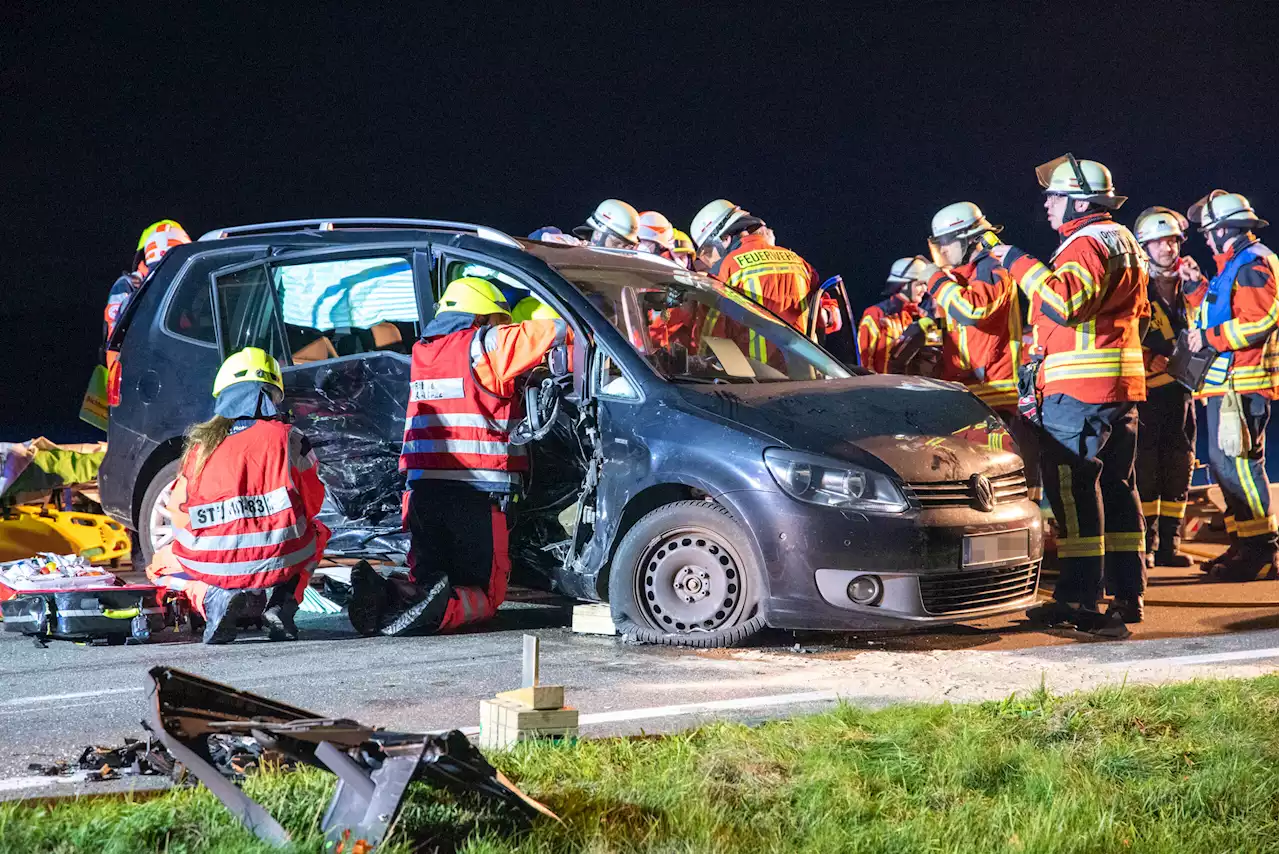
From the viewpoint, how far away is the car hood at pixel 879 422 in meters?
6.26

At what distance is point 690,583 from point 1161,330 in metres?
5.02

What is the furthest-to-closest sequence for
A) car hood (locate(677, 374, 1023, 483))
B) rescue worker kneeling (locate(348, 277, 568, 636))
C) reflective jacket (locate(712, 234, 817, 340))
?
reflective jacket (locate(712, 234, 817, 340)) → rescue worker kneeling (locate(348, 277, 568, 636)) → car hood (locate(677, 374, 1023, 483))

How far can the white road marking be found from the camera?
249 inches

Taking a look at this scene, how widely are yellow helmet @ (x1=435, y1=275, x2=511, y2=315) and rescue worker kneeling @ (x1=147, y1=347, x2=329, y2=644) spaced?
91 centimetres

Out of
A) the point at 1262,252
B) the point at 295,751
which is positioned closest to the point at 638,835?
the point at 295,751

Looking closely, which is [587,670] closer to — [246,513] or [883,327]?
[246,513]

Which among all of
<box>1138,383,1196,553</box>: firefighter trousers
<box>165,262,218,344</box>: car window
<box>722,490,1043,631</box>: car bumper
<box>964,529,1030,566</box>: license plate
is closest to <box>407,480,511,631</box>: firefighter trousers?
<box>722,490,1043,631</box>: car bumper

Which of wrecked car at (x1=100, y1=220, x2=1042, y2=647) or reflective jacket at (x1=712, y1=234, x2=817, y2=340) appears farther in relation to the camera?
reflective jacket at (x1=712, y1=234, x2=817, y2=340)

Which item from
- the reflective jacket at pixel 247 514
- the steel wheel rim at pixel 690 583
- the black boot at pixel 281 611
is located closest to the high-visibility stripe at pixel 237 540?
the reflective jacket at pixel 247 514

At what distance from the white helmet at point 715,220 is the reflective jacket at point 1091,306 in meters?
2.64

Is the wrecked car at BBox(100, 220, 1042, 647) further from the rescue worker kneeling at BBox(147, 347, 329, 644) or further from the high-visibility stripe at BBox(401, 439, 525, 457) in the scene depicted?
the rescue worker kneeling at BBox(147, 347, 329, 644)

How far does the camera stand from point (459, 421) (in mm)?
6977

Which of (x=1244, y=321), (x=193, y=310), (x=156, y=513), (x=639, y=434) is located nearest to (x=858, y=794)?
(x=639, y=434)

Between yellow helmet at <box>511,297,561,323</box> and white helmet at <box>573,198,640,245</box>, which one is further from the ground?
white helmet at <box>573,198,640,245</box>
